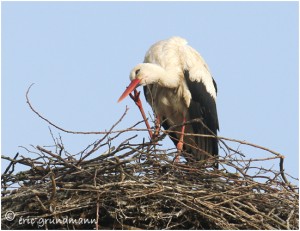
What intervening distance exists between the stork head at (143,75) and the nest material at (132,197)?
1751mm

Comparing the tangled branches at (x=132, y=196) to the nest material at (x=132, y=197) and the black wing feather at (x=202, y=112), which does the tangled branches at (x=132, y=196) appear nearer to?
the nest material at (x=132, y=197)

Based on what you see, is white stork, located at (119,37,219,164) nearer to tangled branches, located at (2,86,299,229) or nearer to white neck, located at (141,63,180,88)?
white neck, located at (141,63,180,88)

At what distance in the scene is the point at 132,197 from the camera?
19.3ft

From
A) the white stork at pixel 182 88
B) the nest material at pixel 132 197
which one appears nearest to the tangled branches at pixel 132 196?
the nest material at pixel 132 197

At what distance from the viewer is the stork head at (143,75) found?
7996 mm

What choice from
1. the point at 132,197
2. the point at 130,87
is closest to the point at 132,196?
the point at 132,197

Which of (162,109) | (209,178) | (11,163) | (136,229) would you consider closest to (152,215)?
(136,229)

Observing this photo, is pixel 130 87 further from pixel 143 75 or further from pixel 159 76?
pixel 159 76

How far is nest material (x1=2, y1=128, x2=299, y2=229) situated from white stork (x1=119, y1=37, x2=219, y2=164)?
6.11 ft

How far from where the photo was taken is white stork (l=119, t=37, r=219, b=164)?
26.8ft

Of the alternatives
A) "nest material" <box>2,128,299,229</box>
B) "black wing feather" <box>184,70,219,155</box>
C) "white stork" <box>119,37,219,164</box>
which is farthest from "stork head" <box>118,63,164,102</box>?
"nest material" <box>2,128,299,229</box>

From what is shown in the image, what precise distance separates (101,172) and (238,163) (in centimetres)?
114

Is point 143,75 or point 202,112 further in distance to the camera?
point 202,112

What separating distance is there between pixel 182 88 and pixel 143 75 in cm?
48
